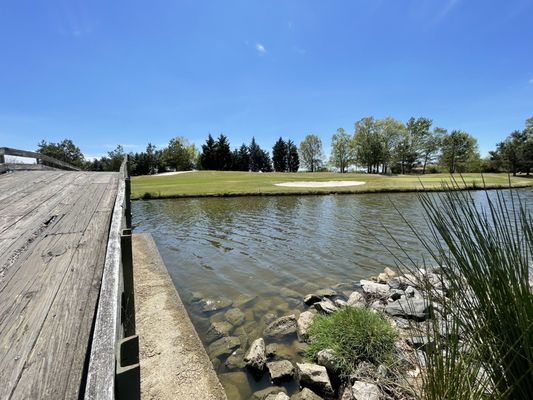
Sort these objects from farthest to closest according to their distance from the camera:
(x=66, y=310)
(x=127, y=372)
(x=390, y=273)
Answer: (x=390, y=273)
(x=66, y=310)
(x=127, y=372)

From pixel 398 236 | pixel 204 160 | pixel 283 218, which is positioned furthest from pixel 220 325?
pixel 204 160

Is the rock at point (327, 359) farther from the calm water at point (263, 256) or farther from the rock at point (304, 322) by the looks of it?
the rock at point (304, 322)

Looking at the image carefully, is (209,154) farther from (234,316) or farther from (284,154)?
(234,316)

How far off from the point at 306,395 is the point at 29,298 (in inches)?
108

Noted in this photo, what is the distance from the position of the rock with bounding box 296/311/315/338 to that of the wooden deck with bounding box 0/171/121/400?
10.1 ft

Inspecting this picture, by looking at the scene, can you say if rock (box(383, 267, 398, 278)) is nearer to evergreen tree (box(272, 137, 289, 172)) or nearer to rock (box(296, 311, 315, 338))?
rock (box(296, 311, 315, 338))

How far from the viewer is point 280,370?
3.40 m

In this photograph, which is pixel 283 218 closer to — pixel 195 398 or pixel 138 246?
pixel 138 246

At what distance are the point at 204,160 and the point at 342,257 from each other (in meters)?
59.3

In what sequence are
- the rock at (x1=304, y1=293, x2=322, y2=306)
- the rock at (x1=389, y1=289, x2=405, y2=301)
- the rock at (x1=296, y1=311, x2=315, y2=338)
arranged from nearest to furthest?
1. the rock at (x1=296, y1=311, x2=315, y2=338)
2. the rock at (x1=389, y1=289, x2=405, y2=301)
3. the rock at (x1=304, y1=293, x2=322, y2=306)

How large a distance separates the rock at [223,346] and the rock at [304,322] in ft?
3.03

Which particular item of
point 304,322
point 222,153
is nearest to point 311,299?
point 304,322

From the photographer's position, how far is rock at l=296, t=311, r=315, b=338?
13.6ft

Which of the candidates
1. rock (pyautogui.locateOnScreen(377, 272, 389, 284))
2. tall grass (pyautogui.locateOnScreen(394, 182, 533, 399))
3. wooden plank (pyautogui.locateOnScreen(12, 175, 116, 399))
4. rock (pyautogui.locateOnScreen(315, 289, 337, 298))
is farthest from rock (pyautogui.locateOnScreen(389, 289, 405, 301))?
wooden plank (pyautogui.locateOnScreen(12, 175, 116, 399))
